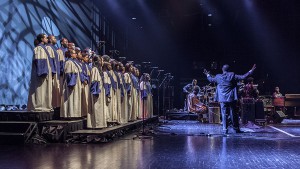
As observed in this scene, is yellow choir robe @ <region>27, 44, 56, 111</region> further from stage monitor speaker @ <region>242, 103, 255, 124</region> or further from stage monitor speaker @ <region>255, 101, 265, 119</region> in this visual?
stage monitor speaker @ <region>255, 101, 265, 119</region>

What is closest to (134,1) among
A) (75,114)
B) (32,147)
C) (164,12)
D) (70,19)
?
(164,12)

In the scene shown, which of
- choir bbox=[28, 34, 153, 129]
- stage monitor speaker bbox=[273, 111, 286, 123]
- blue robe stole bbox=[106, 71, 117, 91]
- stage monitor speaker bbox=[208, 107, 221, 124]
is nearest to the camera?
choir bbox=[28, 34, 153, 129]

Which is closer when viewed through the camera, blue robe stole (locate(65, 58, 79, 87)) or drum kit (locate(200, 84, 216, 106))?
blue robe stole (locate(65, 58, 79, 87))

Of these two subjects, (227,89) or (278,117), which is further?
(278,117)

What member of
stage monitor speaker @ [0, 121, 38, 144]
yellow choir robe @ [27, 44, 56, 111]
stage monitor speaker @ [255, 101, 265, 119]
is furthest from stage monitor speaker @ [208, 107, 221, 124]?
stage monitor speaker @ [0, 121, 38, 144]

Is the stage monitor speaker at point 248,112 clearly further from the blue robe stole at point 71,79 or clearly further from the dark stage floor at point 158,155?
the blue robe stole at point 71,79

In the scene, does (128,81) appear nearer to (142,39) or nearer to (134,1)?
(134,1)

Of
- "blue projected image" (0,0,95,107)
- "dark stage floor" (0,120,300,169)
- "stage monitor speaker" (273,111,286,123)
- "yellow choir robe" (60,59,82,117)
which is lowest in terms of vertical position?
"dark stage floor" (0,120,300,169)

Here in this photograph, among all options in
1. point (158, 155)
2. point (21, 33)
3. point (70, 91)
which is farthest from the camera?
point (21, 33)

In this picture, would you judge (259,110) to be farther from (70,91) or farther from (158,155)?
(158,155)

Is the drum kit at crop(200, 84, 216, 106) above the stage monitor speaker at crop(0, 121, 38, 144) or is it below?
above

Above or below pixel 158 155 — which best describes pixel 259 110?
above

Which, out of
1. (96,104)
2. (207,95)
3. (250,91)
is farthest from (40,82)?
(207,95)

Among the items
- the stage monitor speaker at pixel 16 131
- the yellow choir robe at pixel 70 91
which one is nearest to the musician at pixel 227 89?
the yellow choir robe at pixel 70 91
